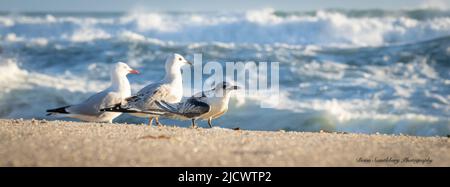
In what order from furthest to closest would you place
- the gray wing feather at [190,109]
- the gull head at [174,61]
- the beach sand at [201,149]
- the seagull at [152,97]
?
1. the gull head at [174,61]
2. the seagull at [152,97]
3. the gray wing feather at [190,109]
4. the beach sand at [201,149]

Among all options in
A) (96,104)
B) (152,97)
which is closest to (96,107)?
(96,104)

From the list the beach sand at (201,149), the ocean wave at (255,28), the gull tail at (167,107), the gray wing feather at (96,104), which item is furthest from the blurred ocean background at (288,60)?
the beach sand at (201,149)

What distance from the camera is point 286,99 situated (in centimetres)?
1216

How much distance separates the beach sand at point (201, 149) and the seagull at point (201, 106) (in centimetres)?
85

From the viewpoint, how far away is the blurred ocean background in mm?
11141

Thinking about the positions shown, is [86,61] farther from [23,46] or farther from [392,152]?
[392,152]

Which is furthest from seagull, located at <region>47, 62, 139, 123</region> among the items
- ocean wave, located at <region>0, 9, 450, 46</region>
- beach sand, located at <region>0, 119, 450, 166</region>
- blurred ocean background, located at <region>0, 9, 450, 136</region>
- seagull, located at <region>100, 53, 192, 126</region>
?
ocean wave, located at <region>0, 9, 450, 46</region>

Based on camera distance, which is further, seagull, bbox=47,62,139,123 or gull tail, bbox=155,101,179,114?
seagull, bbox=47,62,139,123

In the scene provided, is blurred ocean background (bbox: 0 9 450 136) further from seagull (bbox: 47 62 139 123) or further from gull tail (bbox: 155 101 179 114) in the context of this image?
gull tail (bbox: 155 101 179 114)

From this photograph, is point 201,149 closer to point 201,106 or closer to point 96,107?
point 201,106

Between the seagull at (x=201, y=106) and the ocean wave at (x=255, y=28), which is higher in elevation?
the ocean wave at (x=255, y=28)

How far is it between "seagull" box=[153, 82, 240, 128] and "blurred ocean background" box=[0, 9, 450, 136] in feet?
9.94

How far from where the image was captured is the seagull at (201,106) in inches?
278

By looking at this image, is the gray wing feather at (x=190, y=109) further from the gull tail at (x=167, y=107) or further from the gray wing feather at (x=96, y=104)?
the gray wing feather at (x=96, y=104)
